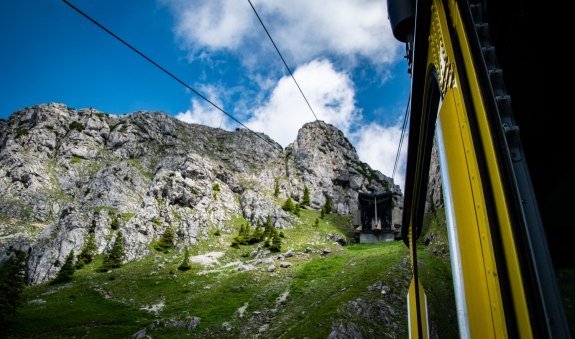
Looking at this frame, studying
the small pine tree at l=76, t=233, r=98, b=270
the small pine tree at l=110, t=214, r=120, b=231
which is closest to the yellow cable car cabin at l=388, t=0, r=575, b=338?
the small pine tree at l=76, t=233, r=98, b=270

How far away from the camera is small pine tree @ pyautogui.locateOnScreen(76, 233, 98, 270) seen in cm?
3785

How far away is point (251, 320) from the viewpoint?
18.7 m

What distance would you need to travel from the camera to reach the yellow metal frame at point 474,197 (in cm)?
131

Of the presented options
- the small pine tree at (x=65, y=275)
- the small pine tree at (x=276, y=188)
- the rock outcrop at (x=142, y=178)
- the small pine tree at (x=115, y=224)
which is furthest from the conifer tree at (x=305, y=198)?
the small pine tree at (x=65, y=275)

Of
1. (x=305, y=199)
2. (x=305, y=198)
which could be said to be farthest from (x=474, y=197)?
(x=305, y=198)

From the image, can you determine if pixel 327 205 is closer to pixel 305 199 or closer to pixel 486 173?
pixel 305 199

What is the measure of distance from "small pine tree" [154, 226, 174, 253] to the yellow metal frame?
4411 centimetres

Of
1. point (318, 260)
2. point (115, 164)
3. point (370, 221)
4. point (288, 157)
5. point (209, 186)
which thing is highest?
point (288, 157)

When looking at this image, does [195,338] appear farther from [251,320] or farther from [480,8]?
[480,8]

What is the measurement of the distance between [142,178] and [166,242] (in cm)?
3182

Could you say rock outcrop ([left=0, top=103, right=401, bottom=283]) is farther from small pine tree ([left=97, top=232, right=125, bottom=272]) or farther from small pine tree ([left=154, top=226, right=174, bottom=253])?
small pine tree ([left=97, top=232, right=125, bottom=272])

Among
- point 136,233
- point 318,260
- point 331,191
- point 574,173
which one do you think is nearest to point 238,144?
point 331,191

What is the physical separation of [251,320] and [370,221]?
110ft

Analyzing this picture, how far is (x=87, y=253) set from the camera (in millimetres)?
40281
